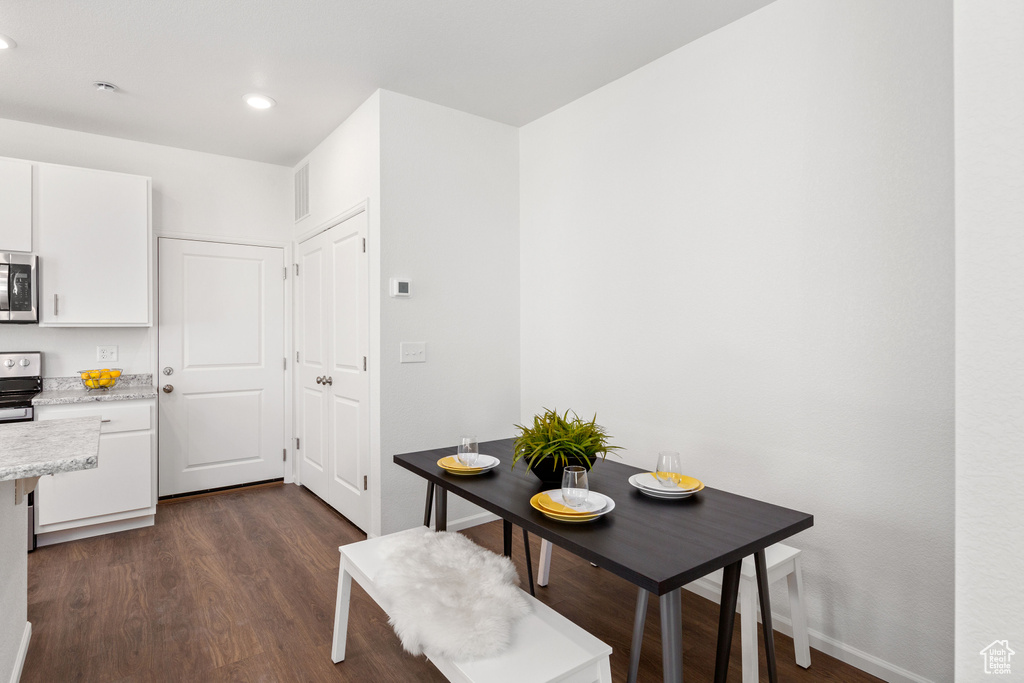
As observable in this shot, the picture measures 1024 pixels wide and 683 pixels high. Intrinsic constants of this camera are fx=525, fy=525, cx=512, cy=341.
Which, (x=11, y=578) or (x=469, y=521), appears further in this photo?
(x=469, y=521)

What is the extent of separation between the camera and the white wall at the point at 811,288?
1.77 meters

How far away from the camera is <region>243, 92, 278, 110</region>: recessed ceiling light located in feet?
10.1

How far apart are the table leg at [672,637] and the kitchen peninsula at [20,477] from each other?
1314 mm

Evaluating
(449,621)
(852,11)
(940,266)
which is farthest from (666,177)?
(449,621)

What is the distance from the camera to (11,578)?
178 centimetres

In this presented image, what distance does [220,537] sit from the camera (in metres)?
3.18

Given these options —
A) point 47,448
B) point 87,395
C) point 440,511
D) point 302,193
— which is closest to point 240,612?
point 440,511

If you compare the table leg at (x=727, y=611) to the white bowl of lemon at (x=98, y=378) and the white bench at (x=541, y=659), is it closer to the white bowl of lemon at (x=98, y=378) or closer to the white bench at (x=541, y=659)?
the white bench at (x=541, y=659)

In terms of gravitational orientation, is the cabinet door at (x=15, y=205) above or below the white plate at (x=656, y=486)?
above

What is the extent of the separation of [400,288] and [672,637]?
2329 millimetres

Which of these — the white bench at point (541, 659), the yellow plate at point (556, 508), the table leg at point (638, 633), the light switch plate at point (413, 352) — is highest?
the light switch plate at point (413, 352)

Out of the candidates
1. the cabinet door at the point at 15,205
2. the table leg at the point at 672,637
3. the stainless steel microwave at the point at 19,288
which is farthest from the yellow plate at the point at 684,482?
the cabinet door at the point at 15,205

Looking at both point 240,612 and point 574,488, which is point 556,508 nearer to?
point 574,488

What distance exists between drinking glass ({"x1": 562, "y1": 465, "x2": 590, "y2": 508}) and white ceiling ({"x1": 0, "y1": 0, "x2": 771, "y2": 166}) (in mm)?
1973
